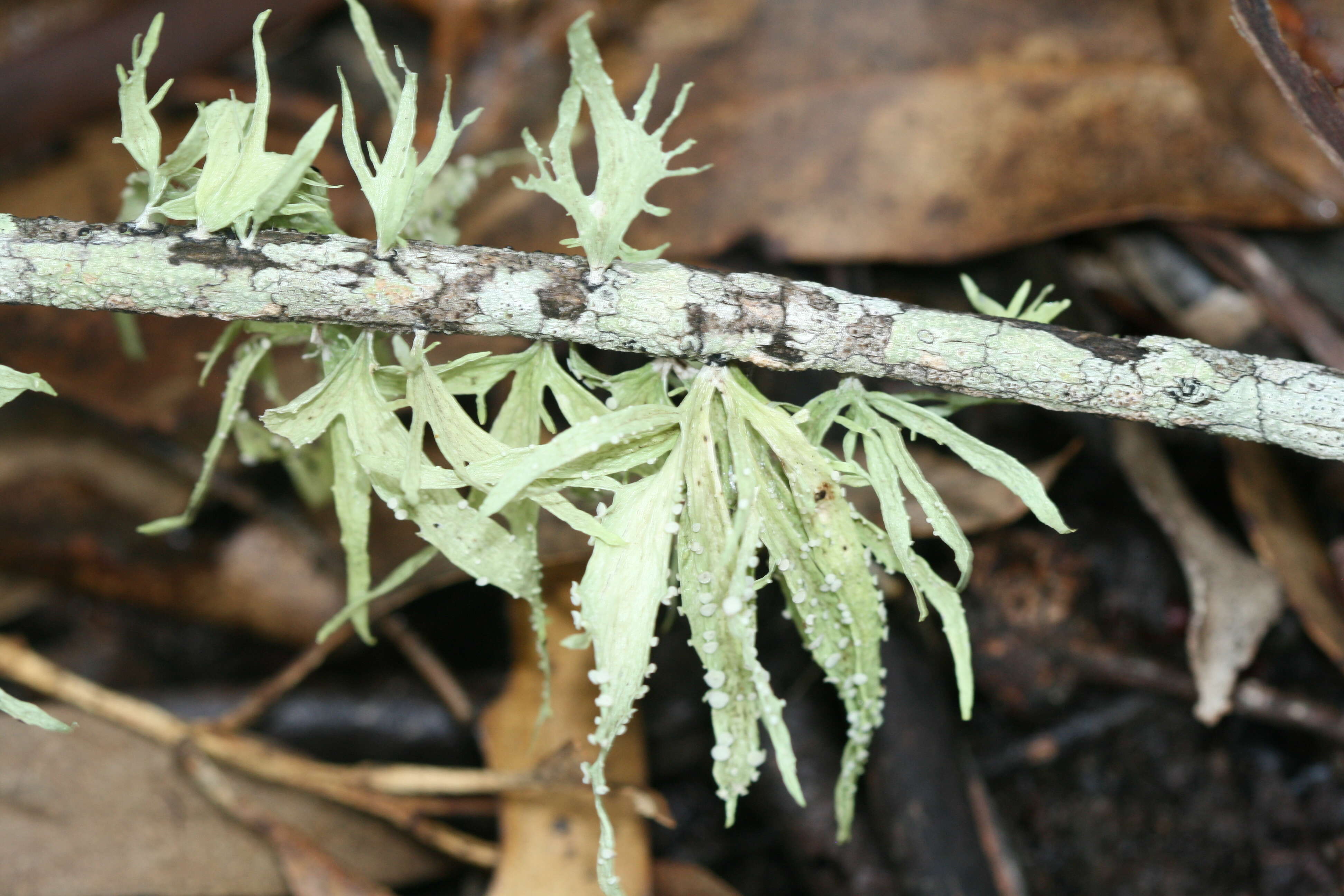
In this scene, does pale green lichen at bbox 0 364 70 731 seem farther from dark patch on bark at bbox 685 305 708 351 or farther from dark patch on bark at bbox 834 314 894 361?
dark patch on bark at bbox 834 314 894 361

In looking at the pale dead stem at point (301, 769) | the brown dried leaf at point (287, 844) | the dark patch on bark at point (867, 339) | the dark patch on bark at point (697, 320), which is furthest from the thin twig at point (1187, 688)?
the brown dried leaf at point (287, 844)

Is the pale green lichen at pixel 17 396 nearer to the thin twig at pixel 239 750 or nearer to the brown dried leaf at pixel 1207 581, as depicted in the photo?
the thin twig at pixel 239 750

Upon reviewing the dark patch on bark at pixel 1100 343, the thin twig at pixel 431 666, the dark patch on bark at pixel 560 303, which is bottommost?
the thin twig at pixel 431 666

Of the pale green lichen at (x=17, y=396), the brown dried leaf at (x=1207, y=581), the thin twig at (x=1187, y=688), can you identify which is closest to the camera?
the pale green lichen at (x=17, y=396)

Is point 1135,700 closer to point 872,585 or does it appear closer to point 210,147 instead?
point 872,585

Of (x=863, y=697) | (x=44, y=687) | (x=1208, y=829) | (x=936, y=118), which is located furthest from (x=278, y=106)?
(x=1208, y=829)

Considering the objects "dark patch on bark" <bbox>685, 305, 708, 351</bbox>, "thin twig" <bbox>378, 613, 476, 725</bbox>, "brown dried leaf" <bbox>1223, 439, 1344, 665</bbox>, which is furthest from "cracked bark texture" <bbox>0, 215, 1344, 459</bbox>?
"thin twig" <bbox>378, 613, 476, 725</bbox>

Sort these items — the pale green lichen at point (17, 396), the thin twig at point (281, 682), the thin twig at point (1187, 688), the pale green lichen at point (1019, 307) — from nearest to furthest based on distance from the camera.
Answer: the pale green lichen at point (17, 396)
the pale green lichen at point (1019, 307)
the thin twig at point (1187, 688)
the thin twig at point (281, 682)
